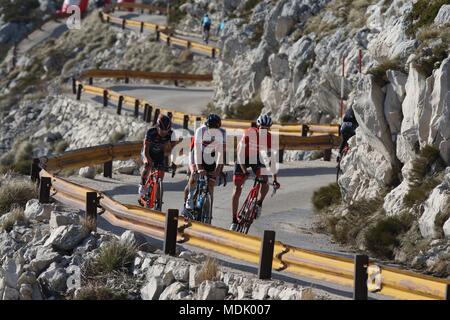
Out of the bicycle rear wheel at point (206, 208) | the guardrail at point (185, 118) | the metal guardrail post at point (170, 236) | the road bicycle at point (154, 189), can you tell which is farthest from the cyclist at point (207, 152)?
the guardrail at point (185, 118)

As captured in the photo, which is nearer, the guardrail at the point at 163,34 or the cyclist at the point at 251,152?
the cyclist at the point at 251,152

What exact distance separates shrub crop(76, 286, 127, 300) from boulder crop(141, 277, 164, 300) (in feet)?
0.79

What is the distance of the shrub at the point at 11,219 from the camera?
15.3 m

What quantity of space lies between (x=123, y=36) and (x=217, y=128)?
4689 centimetres

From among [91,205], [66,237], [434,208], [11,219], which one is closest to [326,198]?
[434,208]

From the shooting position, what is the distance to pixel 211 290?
1126 centimetres

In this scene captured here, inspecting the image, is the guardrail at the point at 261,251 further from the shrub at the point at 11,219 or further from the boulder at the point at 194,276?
the shrub at the point at 11,219

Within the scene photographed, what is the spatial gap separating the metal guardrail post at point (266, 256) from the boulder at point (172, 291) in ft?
3.05

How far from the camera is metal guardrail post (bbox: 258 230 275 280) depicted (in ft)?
38.8

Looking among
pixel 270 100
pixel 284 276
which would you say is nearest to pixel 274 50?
pixel 270 100

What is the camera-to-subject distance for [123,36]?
202ft

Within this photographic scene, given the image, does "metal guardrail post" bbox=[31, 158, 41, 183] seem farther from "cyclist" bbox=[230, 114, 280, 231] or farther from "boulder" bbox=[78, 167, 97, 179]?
"cyclist" bbox=[230, 114, 280, 231]

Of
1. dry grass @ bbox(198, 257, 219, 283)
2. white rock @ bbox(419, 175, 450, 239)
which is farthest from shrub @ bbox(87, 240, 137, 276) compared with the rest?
white rock @ bbox(419, 175, 450, 239)
